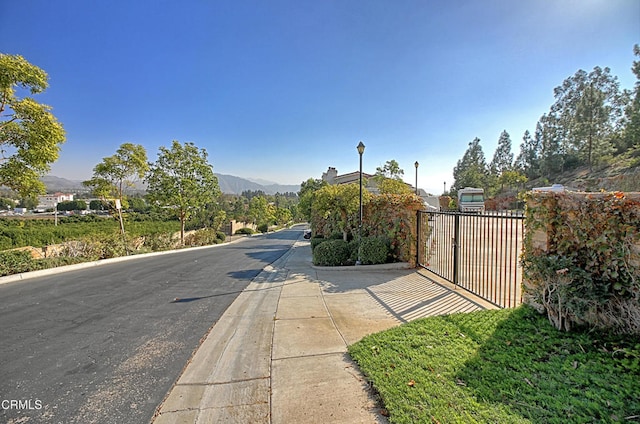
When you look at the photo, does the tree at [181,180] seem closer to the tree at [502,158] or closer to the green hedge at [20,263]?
the green hedge at [20,263]

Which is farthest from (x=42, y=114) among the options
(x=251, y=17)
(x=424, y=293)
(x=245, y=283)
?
(x=424, y=293)

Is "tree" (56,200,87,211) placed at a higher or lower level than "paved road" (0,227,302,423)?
higher

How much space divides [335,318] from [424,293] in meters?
2.19

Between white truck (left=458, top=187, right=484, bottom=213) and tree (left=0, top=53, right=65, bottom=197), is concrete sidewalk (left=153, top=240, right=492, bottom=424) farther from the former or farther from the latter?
white truck (left=458, top=187, right=484, bottom=213)

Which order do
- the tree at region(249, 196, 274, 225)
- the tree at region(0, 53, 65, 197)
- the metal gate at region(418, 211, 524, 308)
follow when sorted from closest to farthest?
the metal gate at region(418, 211, 524, 308) → the tree at region(0, 53, 65, 197) → the tree at region(249, 196, 274, 225)

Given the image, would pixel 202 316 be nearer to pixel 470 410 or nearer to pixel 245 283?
pixel 245 283

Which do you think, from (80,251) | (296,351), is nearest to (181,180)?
(80,251)

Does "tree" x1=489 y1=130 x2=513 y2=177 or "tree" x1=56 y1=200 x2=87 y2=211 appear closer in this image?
"tree" x1=56 y1=200 x2=87 y2=211

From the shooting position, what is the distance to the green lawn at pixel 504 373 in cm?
202

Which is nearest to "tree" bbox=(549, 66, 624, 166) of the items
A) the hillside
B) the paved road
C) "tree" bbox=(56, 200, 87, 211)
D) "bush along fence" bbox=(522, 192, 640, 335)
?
the hillside

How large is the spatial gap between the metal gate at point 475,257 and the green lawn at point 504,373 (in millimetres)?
1541

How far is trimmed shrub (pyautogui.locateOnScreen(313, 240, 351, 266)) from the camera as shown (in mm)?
8570

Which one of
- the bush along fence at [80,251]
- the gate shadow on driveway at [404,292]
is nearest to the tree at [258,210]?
the bush along fence at [80,251]

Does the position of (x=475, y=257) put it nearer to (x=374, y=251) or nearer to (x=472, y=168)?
(x=374, y=251)
